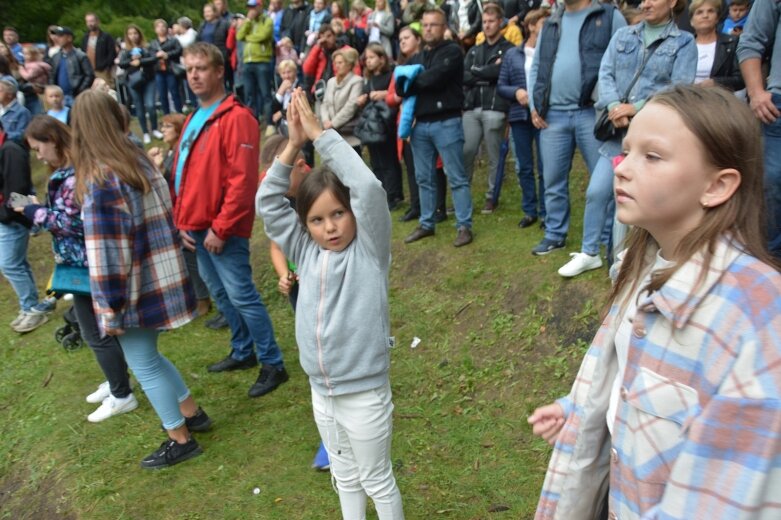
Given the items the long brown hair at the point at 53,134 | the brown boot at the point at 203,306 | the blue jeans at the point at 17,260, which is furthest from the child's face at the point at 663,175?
the blue jeans at the point at 17,260

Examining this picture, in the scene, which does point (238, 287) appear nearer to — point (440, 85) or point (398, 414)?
point (398, 414)

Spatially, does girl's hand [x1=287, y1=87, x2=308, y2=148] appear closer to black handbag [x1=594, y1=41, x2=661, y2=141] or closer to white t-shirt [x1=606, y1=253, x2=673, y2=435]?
white t-shirt [x1=606, y1=253, x2=673, y2=435]

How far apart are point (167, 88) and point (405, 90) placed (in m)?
7.75

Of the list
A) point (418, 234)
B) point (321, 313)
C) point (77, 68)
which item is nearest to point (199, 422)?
point (321, 313)

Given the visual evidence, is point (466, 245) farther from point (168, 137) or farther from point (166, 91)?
point (166, 91)

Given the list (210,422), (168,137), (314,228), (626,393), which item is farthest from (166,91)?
(626,393)

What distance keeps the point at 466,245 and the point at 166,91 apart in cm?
842

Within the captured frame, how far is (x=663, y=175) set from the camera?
1.36m

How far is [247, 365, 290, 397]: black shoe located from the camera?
4.35 meters

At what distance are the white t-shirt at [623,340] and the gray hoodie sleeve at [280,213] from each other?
1.43 m

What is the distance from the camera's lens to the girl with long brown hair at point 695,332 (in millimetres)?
1193

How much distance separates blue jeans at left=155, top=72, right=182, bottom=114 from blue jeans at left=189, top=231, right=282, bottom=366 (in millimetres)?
Answer: 8425

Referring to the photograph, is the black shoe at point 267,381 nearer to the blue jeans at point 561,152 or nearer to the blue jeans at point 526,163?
the blue jeans at point 561,152

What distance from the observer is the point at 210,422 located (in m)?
4.01
